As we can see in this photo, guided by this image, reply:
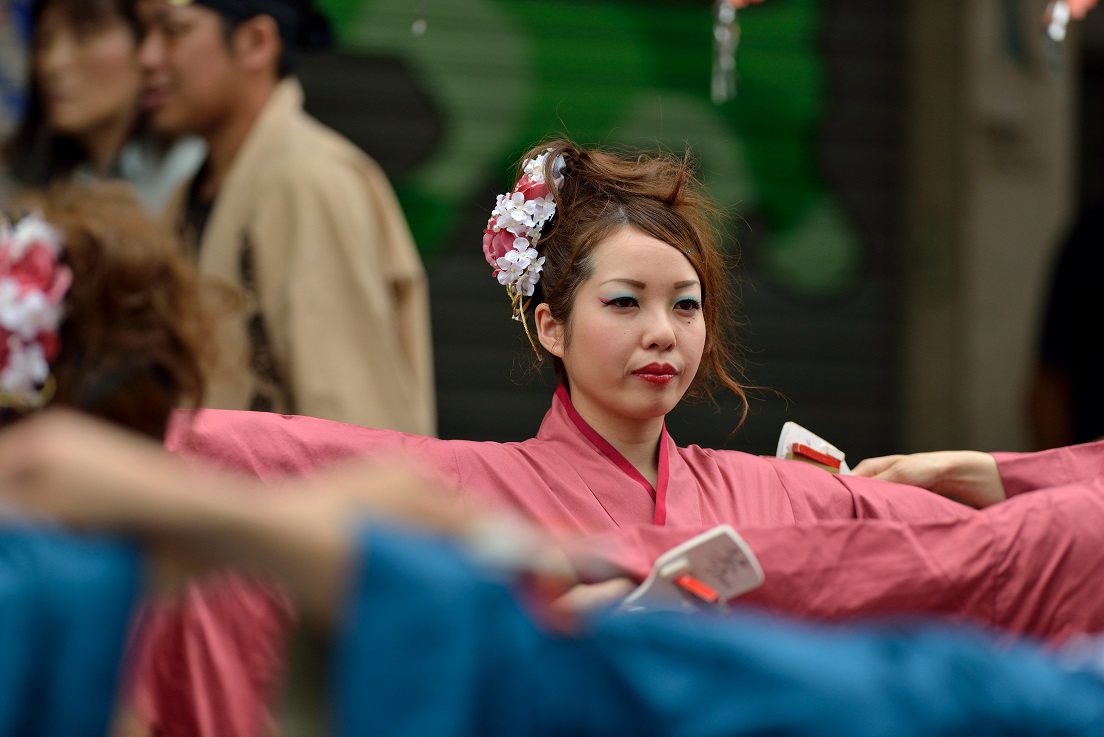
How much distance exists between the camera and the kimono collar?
2.53m

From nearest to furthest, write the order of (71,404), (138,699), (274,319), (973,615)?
1. (71,404)
2. (138,699)
3. (973,615)
4. (274,319)

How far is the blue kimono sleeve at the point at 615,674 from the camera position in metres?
1.22

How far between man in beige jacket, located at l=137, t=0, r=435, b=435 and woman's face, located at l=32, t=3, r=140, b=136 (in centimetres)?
8

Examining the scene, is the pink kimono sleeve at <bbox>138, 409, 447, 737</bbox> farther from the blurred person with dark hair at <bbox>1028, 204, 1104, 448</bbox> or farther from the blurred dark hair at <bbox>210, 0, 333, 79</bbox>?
the blurred person with dark hair at <bbox>1028, 204, 1104, 448</bbox>

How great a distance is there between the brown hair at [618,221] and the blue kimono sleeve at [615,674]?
1.34 meters

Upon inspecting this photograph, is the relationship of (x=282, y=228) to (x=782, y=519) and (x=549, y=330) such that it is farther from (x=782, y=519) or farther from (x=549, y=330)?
(x=782, y=519)

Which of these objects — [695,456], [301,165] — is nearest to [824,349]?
[301,165]

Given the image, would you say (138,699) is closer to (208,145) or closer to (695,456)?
(695,456)

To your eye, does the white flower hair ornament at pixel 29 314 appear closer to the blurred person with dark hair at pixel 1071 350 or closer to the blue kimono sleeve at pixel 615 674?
the blue kimono sleeve at pixel 615 674

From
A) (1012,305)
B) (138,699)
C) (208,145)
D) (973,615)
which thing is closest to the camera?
(138,699)

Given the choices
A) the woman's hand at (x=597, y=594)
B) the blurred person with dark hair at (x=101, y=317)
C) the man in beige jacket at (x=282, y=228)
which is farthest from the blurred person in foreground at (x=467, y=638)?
the man in beige jacket at (x=282, y=228)

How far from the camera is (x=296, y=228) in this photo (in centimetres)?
363

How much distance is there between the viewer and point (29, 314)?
5.27 feet

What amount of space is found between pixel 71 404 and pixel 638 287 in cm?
112
